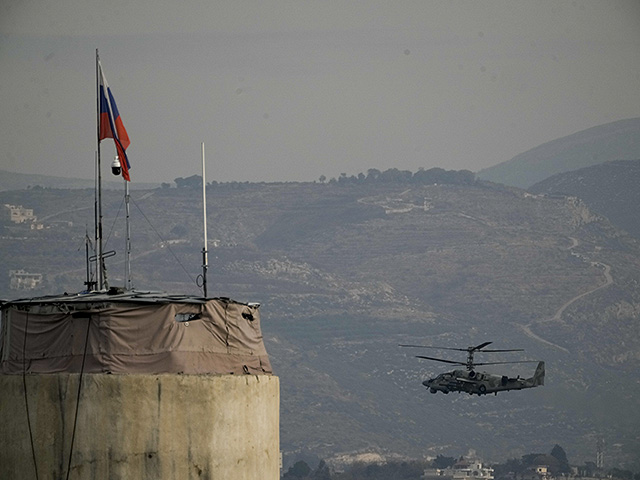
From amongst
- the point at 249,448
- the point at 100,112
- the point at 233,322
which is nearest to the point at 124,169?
the point at 100,112

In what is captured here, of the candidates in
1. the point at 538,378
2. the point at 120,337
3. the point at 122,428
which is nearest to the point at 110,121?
the point at 120,337

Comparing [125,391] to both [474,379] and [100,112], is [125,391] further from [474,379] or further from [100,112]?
[474,379]

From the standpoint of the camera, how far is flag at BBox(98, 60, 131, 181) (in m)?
18.5

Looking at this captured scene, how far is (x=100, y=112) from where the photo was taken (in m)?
18.3

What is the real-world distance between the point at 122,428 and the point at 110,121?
6235 mm

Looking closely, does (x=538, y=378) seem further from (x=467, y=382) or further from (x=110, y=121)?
(x=110, y=121)

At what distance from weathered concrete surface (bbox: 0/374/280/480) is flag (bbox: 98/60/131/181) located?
456 centimetres

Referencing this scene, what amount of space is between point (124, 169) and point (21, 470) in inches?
246

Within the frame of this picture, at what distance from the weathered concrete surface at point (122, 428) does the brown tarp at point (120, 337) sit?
28cm

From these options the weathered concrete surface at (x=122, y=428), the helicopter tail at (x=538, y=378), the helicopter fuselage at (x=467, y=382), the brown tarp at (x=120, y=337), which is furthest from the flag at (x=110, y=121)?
the helicopter tail at (x=538, y=378)

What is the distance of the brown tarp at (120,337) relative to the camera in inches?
567

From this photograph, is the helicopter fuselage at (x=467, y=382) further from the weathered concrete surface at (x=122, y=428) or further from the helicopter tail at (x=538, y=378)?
the weathered concrete surface at (x=122, y=428)

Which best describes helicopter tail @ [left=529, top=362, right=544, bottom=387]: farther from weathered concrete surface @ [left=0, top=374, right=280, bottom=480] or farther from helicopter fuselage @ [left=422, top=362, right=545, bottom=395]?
weathered concrete surface @ [left=0, top=374, right=280, bottom=480]

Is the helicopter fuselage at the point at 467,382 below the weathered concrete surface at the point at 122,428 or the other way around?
below
